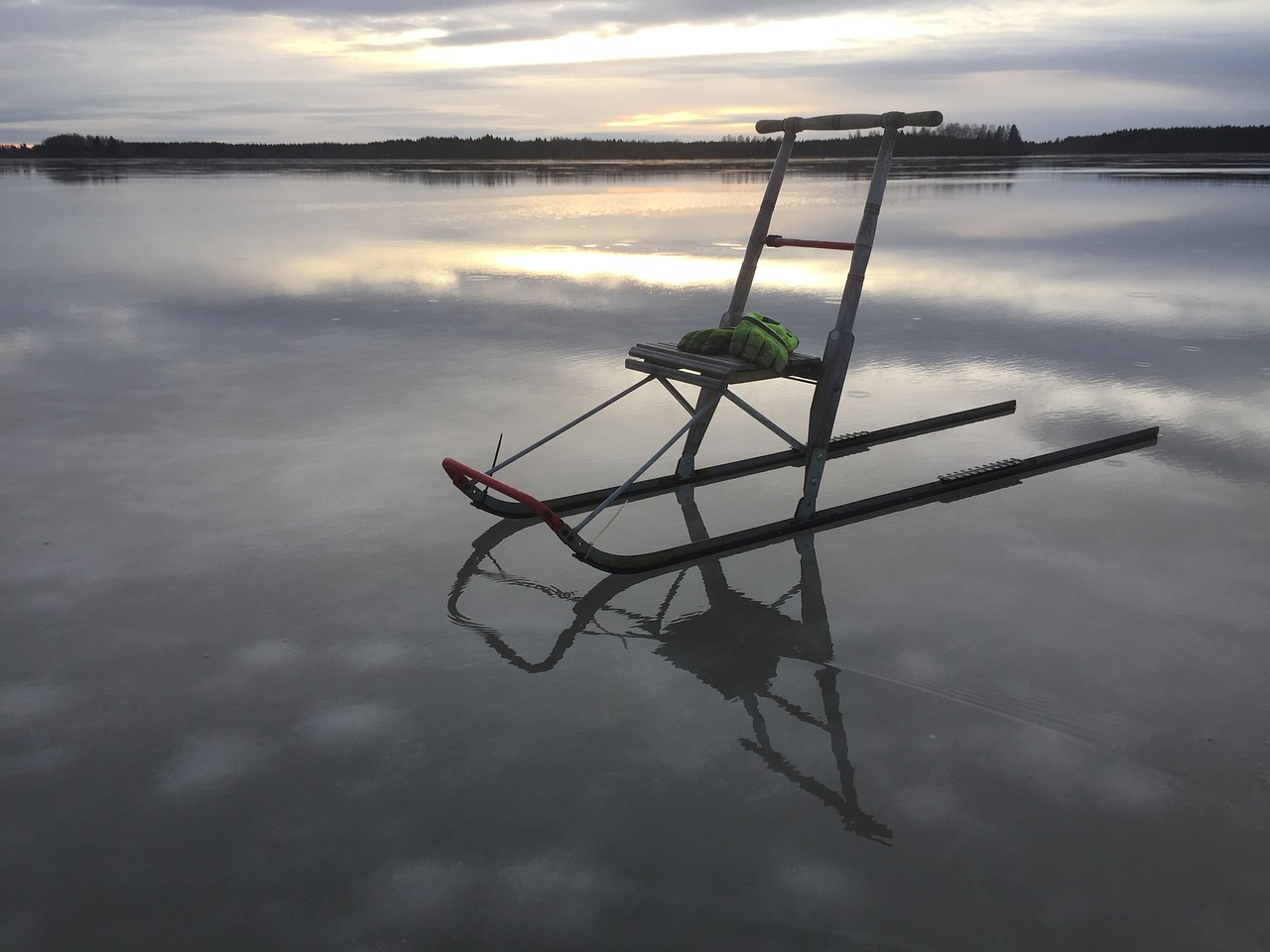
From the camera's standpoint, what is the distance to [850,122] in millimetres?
5395

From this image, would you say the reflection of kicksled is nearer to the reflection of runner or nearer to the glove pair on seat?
the glove pair on seat

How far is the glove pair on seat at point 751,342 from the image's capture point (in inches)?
191

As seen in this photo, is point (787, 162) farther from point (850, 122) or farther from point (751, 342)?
point (751, 342)

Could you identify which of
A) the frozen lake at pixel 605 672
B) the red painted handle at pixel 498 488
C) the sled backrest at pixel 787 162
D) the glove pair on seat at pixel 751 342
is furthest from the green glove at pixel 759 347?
the red painted handle at pixel 498 488

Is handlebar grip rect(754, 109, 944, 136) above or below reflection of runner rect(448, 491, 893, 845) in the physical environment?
above

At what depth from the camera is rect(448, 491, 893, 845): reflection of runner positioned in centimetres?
305

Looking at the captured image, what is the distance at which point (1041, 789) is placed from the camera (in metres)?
2.92

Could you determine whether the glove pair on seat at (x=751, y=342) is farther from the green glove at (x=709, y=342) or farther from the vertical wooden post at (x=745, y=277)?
→ the vertical wooden post at (x=745, y=277)

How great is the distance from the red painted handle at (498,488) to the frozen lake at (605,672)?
29 centimetres

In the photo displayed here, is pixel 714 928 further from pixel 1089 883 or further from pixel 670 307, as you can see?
pixel 670 307

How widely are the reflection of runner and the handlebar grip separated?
7.27 ft

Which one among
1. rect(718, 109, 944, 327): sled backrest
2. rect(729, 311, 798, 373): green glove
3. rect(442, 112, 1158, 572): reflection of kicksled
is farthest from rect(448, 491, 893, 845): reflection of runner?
rect(718, 109, 944, 327): sled backrest

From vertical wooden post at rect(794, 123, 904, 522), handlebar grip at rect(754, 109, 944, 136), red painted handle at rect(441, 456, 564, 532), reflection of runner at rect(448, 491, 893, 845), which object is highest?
handlebar grip at rect(754, 109, 944, 136)

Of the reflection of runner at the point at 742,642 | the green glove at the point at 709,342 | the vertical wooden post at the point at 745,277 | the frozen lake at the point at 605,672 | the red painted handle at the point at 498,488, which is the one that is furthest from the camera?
the vertical wooden post at the point at 745,277
